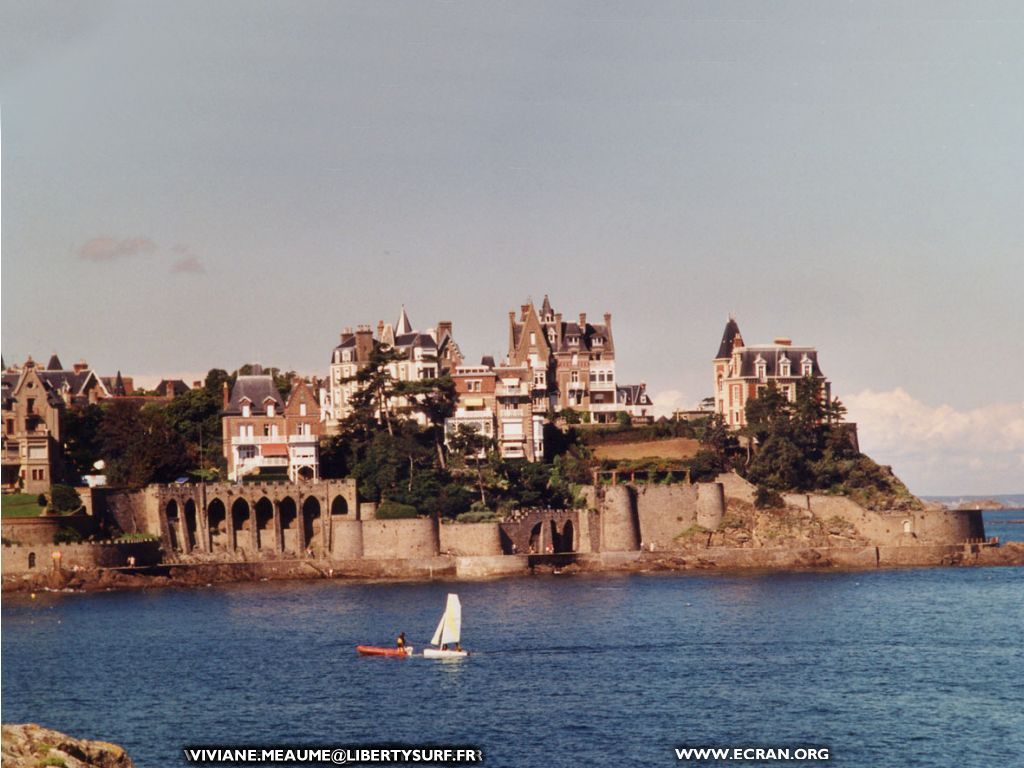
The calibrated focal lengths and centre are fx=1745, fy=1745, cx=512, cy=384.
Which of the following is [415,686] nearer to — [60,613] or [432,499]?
[60,613]

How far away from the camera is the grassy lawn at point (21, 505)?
97.0 metres

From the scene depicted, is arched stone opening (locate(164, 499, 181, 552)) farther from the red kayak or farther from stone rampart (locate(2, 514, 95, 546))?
the red kayak

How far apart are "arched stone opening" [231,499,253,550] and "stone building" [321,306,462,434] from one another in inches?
434

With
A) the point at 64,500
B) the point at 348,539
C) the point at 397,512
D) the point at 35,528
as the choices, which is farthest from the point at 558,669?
the point at 64,500

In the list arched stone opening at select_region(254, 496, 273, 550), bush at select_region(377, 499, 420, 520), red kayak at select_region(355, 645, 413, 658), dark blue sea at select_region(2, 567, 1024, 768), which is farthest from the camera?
arched stone opening at select_region(254, 496, 273, 550)

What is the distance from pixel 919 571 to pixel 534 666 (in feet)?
134

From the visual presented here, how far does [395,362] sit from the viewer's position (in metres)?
114

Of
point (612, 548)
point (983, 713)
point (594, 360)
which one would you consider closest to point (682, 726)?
point (983, 713)

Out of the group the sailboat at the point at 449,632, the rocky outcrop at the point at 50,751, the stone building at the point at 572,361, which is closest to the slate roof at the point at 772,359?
the stone building at the point at 572,361

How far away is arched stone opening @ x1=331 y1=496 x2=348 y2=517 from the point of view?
10200 cm

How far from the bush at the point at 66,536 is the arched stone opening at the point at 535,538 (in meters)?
25.3

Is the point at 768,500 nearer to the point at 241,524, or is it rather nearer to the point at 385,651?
the point at 241,524

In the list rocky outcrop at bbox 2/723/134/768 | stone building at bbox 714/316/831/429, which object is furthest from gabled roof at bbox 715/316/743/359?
rocky outcrop at bbox 2/723/134/768

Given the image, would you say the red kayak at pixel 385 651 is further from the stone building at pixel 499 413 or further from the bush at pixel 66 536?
the stone building at pixel 499 413
